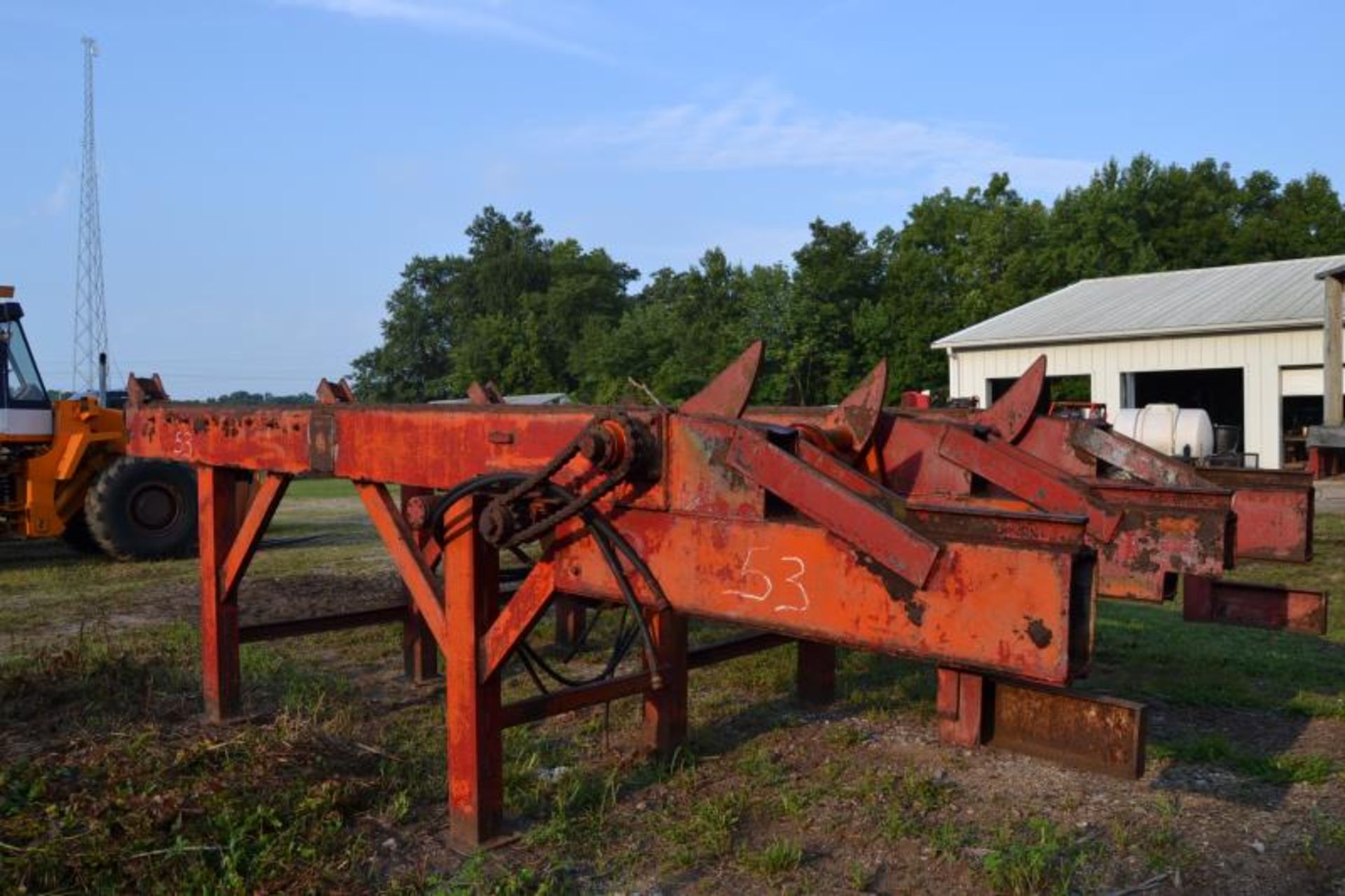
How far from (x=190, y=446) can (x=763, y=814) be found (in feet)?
9.73

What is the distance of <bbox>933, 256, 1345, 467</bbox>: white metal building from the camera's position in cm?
2148

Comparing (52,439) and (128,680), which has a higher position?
(52,439)

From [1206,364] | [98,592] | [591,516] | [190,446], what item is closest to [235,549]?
[190,446]

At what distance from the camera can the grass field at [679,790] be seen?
3.34 m

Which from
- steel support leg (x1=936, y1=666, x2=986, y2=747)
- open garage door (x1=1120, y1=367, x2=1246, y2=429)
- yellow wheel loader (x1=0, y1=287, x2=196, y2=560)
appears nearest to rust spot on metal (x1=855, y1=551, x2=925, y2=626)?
steel support leg (x1=936, y1=666, x2=986, y2=747)

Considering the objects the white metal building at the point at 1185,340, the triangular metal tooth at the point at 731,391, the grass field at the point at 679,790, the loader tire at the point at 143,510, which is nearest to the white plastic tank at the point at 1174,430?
the white metal building at the point at 1185,340

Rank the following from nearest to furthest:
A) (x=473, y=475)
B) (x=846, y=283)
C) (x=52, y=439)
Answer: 1. (x=473, y=475)
2. (x=52, y=439)
3. (x=846, y=283)

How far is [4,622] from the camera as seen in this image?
783 cm

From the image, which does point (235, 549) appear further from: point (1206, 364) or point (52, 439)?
point (1206, 364)

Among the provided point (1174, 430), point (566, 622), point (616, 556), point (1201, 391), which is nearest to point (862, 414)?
point (616, 556)

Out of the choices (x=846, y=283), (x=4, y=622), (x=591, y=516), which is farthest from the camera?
(x=846, y=283)

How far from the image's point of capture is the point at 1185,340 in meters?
22.8

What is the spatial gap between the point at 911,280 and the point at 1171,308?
66.9ft

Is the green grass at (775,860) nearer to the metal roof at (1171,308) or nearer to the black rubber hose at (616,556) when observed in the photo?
the black rubber hose at (616,556)
